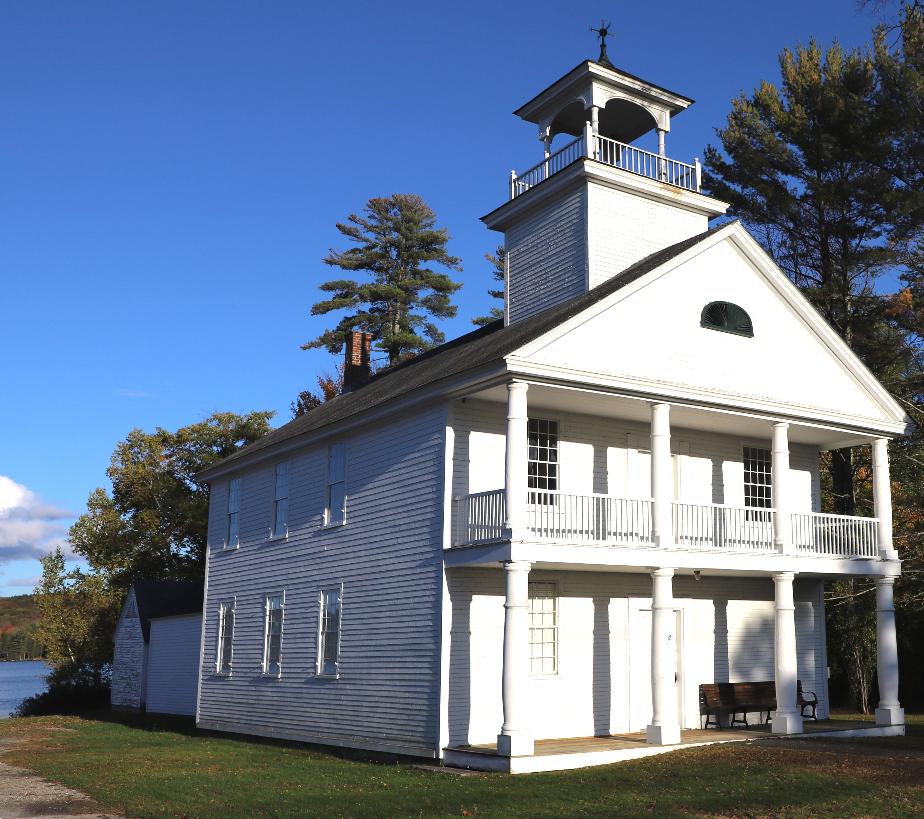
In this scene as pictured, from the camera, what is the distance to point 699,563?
62.7ft

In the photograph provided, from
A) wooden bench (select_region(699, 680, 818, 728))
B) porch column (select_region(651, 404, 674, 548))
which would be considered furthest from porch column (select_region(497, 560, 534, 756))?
wooden bench (select_region(699, 680, 818, 728))

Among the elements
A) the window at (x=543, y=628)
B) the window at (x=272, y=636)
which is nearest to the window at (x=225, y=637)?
the window at (x=272, y=636)

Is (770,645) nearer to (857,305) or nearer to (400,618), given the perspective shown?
(400,618)

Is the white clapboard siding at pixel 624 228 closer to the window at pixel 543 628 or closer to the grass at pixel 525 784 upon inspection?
the window at pixel 543 628

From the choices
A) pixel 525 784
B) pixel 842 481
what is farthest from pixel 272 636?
pixel 842 481

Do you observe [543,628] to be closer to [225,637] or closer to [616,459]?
[616,459]

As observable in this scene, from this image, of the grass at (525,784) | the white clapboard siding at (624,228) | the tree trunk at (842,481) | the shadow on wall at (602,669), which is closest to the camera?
the grass at (525,784)

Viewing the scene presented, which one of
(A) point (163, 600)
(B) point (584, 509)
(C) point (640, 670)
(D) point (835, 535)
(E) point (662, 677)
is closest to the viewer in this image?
(E) point (662, 677)

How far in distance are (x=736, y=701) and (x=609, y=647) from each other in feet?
9.17

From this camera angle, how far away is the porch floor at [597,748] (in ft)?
53.8

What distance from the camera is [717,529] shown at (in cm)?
2034

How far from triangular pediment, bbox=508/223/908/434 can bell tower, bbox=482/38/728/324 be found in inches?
106

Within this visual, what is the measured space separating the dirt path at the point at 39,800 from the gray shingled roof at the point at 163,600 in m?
17.8

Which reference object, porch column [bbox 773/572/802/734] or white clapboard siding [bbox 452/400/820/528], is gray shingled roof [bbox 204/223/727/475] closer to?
white clapboard siding [bbox 452/400/820/528]
